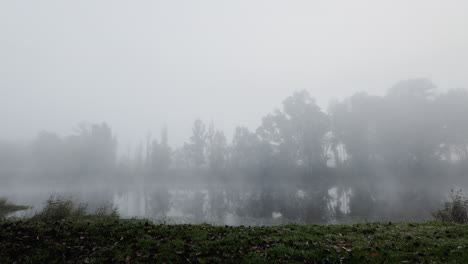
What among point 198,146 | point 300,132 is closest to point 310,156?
point 300,132

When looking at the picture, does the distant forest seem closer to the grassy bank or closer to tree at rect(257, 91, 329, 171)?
tree at rect(257, 91, 329, 171)

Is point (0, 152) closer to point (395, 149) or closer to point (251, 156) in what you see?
point (251, 156)

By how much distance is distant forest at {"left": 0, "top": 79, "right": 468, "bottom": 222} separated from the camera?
48062 mm

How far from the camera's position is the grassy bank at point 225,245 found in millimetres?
8383

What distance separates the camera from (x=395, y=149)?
60125 mm

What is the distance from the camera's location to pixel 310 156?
228 feet

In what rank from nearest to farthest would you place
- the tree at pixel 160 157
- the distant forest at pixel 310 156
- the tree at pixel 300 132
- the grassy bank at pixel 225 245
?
1. the grassy bank at pixel 225 245
2. the distant forest at pixel 310 156
3. the tree at pixel 300 132
4. the tree at pixel 160 157

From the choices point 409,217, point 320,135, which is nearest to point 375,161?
point 320,135

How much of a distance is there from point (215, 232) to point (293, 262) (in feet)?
15.0

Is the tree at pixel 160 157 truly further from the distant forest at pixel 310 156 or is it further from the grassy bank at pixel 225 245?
the grassy bank at pixel 225 245

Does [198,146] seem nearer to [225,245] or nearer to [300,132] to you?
[300,132]

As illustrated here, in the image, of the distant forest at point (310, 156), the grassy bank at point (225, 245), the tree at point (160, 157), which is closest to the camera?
the grassy bank at point (225, 245)

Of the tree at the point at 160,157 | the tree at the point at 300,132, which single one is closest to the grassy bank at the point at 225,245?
the tree at the point at 300,132

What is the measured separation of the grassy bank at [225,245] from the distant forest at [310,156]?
1646 cm
